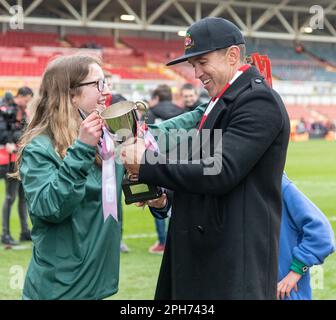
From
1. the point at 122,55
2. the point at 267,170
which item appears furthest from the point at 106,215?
the point at 122,55

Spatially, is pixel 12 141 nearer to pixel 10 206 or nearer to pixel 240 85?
pixel 10 206

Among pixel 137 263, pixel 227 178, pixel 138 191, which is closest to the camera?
pixel 227 178

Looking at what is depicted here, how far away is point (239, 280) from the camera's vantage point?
90.6 inches

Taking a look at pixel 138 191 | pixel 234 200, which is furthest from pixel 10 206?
pixel 234 200

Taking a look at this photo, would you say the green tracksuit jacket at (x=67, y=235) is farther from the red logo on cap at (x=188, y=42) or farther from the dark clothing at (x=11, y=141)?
the dark clothing at (x=11, y=141)

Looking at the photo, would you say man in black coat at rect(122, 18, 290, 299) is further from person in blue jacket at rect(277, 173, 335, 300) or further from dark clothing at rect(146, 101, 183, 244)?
dark clothing at rect(146, 101, 183, 244)

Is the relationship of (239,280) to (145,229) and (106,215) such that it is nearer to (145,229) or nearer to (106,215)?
(106,215)

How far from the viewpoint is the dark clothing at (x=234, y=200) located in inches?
85.9

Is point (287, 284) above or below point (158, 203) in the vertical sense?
below

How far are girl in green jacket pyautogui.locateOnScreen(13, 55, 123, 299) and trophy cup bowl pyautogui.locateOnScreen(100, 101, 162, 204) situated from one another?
184 mm

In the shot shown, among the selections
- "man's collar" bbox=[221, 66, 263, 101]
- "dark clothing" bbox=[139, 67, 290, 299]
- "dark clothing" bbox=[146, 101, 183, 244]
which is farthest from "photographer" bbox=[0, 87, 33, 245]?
"man's collar" bbox=[221, 66, 263, 101]

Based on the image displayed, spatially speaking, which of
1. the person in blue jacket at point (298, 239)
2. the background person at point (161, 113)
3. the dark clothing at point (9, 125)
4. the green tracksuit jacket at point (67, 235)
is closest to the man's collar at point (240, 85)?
the green tracksuit jacket at point (67, 235)

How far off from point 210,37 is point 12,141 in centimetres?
599

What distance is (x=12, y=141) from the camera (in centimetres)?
791
